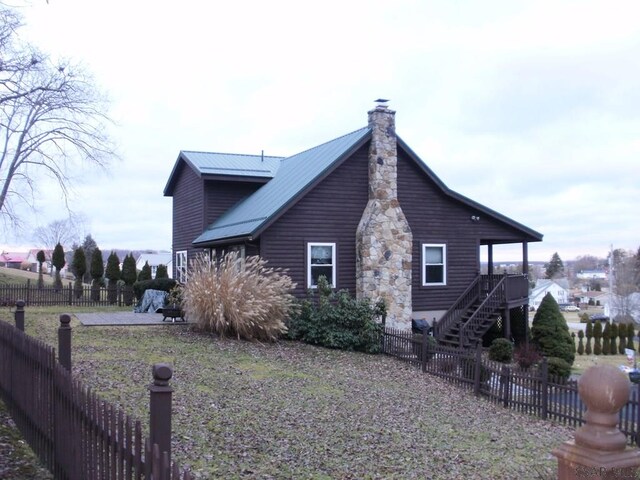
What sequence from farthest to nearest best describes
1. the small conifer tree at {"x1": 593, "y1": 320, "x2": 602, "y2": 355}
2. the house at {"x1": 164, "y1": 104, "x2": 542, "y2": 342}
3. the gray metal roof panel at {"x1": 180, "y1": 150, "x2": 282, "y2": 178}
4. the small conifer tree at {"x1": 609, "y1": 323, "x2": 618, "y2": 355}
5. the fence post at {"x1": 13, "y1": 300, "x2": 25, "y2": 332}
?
the small conifer tree at {"x1": 609, "y1": 323, "x2": 618, "y2": 355} → the small conifer tree at {"x1": 593, "y1": 320, "x2": 602, "y2": 355} → the gray metal roof panel at {"x1": 180, "y1": 150, "x2": 282, "y2": 178} → the house at {"x1": 164, "y1": 104, "x2": 542, "y2": 342} → the fence post at {"x1": 13, "y1": 300, "x2": 25, "y2": 332}

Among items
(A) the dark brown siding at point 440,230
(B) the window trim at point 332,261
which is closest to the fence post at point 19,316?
(B) the window trim at point 332,261

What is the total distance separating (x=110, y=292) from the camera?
31.5m

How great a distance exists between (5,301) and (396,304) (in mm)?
17639

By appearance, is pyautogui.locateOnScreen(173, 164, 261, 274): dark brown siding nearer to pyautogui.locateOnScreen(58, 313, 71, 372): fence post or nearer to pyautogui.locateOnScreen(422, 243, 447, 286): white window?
pyautogui.locateOnScreen(422, 243, 447, 286): white window

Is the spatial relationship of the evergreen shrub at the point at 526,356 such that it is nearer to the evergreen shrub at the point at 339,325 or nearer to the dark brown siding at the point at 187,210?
the evergreen shrub at the point at 339,325

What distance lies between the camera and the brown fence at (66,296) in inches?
1153

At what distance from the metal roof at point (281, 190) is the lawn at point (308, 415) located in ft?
16.2

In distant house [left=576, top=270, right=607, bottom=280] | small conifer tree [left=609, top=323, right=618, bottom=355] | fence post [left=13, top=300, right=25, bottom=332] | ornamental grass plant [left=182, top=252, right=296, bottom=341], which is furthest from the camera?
distant house [left=576, top=270, right=607, bottom=280]

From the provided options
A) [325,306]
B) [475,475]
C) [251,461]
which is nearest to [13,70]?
[325,306]

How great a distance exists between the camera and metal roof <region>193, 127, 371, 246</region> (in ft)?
68.9

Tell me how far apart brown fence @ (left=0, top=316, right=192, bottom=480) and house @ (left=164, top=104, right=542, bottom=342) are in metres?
12.4

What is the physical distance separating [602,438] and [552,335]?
24.2m

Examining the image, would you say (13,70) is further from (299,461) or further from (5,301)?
(299,461)

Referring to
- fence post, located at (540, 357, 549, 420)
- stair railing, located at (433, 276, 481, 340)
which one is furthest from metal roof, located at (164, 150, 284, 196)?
fence post, located at (540, 357, 549, 420)
